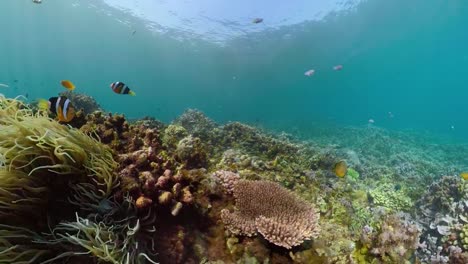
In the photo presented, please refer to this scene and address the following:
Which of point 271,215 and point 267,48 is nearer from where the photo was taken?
point 271,215

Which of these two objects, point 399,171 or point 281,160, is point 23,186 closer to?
point 281,160

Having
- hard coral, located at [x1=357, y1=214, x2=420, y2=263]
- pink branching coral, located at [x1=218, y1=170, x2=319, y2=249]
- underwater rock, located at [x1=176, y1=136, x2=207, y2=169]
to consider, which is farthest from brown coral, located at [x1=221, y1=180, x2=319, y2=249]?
underwater rock, located at [x1=176, y1=136, x2=207, y2=169]

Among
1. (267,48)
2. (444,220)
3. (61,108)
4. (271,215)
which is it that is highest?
(267,48)

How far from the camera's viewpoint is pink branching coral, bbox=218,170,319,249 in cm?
293

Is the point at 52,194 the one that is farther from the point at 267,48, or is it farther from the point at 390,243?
the point at 267,48

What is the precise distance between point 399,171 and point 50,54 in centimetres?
10116

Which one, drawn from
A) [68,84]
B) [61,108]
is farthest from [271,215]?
[68,84]

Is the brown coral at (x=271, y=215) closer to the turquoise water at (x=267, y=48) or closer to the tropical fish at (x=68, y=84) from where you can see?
the tropical fish at (x=68, y=84)

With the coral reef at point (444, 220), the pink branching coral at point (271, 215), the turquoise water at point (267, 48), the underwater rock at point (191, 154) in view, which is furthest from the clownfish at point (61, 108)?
the turquoise water at point (267, 48)

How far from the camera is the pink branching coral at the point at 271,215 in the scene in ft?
9.60

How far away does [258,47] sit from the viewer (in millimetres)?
50875

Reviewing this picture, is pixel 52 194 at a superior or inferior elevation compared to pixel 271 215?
inferior

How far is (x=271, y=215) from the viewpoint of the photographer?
3250 mm

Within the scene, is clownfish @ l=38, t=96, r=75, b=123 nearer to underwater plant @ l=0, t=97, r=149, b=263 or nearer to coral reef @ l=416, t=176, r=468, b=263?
underwater plant @ l=0, t=97, r=149, b=263
